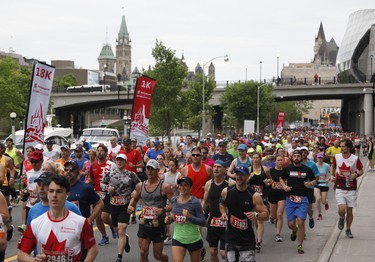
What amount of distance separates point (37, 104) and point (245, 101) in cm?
6027

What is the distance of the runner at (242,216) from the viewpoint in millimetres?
7867

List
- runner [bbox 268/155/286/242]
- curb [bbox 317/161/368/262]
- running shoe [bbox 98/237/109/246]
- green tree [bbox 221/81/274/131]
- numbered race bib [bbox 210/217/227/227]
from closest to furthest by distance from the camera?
numbered race bib [bbox 210/217/227/227] → curb [bbox 317/161/368/262] → running shoe [bbox 98/237/109/246] → runner [bbox 268/155/286/242] → green tree [bbox 221/81/274/131]

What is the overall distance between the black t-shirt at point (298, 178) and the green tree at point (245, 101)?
6417 cm

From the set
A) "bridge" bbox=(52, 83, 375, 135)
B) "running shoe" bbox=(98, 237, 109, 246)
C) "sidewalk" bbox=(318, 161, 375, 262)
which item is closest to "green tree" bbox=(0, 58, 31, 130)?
"bridge" bbox=(52, 83, 375, 135)

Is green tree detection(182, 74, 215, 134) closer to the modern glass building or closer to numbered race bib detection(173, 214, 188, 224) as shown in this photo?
numbered race bib detection(173, 214, 188, 224)

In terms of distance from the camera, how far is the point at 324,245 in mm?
12609

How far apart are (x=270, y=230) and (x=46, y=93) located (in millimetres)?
6688

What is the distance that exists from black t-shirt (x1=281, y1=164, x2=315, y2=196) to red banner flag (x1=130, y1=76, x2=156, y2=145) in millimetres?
10285

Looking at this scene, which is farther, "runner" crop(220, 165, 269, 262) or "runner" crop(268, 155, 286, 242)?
"runner" crop(268, 155, 286, 242)

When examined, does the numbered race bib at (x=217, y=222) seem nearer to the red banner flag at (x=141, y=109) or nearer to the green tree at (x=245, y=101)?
the red banner flag at (x=141, y=109)

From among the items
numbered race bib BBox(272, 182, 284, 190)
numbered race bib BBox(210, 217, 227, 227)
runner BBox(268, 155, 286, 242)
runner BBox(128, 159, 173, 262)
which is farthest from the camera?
numbered race bib BBox(272, 182, 284, 190)

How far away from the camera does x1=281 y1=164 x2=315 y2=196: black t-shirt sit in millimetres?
11609

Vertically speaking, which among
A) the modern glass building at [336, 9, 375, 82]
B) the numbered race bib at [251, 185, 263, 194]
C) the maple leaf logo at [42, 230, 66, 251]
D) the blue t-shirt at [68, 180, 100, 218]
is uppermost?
the modern glass building at [336, 9, 375, 82]

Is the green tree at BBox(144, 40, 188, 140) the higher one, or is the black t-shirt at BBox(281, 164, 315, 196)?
the green tree at BBox(144, 40, 188, 140)
